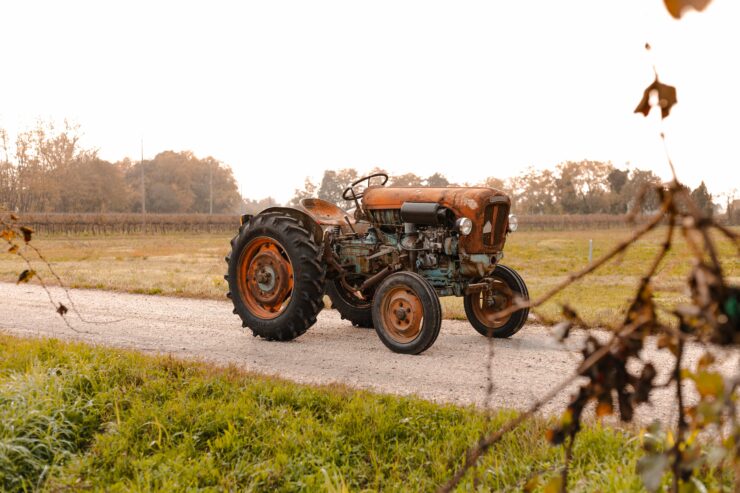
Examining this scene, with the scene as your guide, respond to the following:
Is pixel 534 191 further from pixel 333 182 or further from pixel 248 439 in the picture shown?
pixel 248 439

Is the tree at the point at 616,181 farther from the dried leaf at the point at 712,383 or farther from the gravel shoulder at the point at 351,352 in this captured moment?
the dried leaf at the point at 712,383

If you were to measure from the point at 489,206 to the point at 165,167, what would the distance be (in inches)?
3123

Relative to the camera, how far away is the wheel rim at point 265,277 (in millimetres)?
7984

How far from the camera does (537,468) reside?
3.83 meters

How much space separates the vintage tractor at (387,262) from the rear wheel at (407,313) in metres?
0.01

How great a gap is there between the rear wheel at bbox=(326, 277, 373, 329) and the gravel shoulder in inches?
8.0

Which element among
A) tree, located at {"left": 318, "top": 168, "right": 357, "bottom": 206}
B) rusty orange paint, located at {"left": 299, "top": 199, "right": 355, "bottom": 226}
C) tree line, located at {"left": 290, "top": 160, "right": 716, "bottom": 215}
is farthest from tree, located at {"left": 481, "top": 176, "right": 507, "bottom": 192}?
rusty orange paint, located at {"left": 299, "top": 199, "right": 355, "bottom": 226}

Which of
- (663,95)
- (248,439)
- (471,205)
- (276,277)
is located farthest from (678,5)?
(276,277)

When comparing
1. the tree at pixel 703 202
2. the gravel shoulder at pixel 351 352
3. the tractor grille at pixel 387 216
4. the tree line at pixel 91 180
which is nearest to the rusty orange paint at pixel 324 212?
the tractor grille at pixel 387 216

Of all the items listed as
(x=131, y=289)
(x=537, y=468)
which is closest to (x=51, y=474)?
(x=537, y=468)

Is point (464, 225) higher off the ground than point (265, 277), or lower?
higher

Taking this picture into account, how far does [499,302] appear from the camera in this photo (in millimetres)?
Answer: 7766

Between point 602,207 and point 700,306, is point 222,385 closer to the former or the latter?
point 700,306

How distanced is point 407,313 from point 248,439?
109 inches
